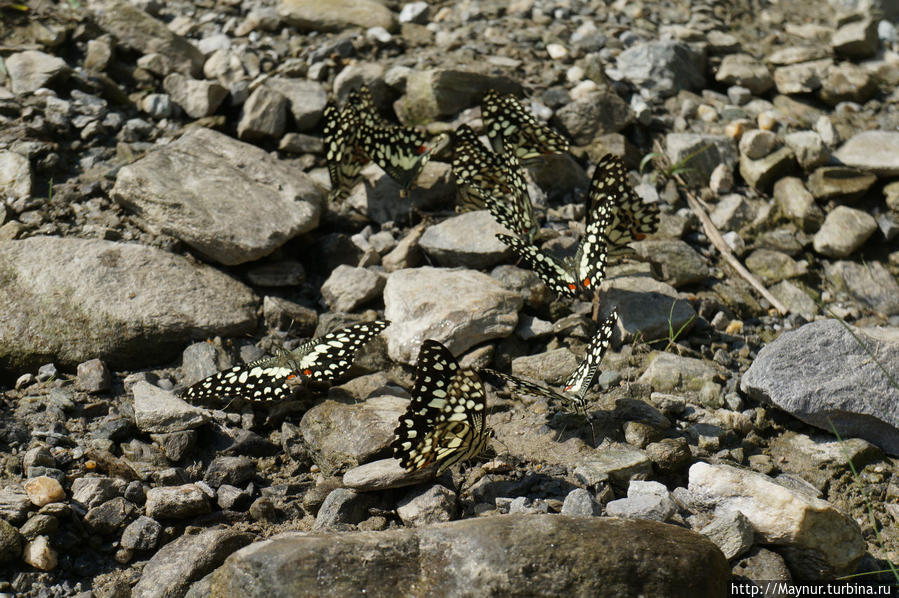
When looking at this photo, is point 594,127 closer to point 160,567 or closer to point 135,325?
point 135,325

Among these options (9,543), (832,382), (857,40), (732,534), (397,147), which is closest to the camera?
(9,543)

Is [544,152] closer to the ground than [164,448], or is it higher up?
higher up

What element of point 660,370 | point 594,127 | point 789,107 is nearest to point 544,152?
point 594,127

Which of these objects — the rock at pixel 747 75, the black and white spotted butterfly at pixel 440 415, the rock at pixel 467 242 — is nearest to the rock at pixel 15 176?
the rock at pixel 467 242

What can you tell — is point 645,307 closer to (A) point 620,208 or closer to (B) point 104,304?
(A) point 620,208

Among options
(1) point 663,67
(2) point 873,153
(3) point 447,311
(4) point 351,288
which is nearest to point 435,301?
(3) point 447,311
